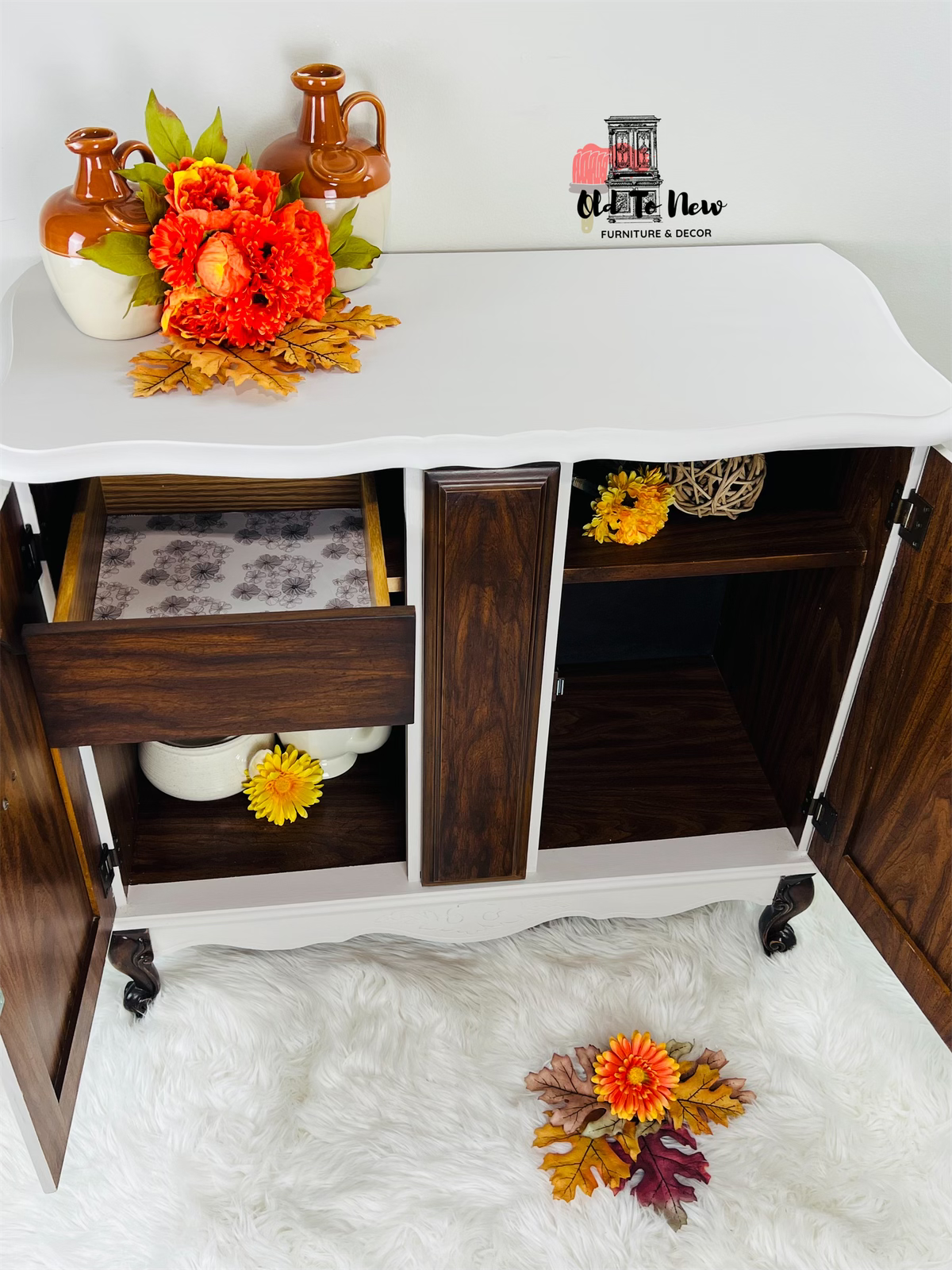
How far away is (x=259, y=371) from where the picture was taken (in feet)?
3.34

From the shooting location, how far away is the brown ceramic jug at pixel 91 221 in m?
1.01

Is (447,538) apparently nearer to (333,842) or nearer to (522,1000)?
(333,842)

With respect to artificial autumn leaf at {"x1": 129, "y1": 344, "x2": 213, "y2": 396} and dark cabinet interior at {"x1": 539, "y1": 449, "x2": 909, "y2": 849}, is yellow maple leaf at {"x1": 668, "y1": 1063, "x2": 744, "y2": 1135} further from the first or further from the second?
artificial autumn leaf at {"x1": 129, "y1": 344, "x2": 213, "y2": 396}

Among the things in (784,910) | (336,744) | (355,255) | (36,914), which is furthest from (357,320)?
(784,910)

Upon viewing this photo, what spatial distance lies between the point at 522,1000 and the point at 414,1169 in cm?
25

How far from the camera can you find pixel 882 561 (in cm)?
114

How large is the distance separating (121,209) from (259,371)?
200 millimetres

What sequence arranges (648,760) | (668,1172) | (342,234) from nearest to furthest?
(342,234) < (668,1172) < (648,760)

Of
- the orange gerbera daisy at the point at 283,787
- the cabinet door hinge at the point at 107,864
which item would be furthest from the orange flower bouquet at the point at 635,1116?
the cabinet door hinge at the point at 107,864

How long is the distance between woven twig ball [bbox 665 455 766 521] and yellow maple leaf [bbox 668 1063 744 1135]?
670mm

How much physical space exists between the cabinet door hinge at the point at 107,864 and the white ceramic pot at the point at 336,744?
A: 0.82 ft

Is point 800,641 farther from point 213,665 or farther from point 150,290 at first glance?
point 150,290

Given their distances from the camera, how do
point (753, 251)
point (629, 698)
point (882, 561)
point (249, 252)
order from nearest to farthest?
point (249, 252), point (882, 561), point (753, 251), point (629, 698)

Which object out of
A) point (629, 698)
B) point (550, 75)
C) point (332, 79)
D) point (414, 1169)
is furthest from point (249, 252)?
point (414, 1169)
